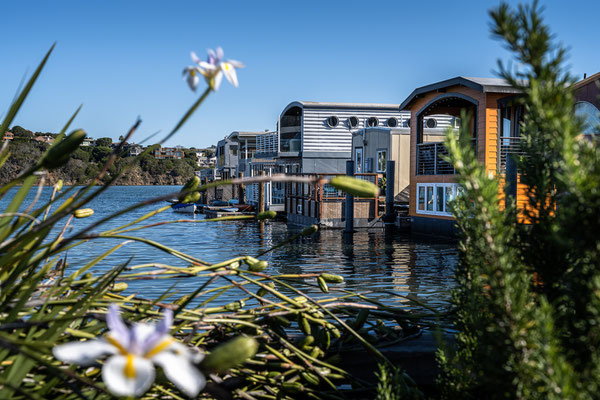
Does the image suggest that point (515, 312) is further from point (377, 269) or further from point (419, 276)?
point (377, 269)

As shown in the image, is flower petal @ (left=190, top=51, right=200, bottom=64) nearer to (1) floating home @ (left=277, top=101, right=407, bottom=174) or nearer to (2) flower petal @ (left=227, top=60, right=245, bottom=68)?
(2) flower petal @ (left=227, top=60, right=245, bottom=68)

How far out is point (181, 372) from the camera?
700mm

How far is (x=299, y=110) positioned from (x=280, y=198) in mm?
7684

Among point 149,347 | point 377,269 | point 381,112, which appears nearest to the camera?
point 149,347

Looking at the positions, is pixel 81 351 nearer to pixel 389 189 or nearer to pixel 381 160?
pixel 389 189

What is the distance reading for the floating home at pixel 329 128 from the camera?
124 ft

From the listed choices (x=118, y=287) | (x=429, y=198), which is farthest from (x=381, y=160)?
(x=118, y=287)

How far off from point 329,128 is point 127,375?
37.8 m

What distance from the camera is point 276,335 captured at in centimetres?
194

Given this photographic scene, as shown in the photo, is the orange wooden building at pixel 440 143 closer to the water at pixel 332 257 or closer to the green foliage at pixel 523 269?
the water at pixel 332 257

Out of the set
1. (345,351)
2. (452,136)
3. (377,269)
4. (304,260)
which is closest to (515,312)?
(452,136)

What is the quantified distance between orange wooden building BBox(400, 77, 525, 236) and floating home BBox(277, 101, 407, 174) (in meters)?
13.2

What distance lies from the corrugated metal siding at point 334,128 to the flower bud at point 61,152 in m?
36.6

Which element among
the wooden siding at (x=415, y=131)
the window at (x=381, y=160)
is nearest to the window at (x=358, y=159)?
the window at (x=381, y=160)
